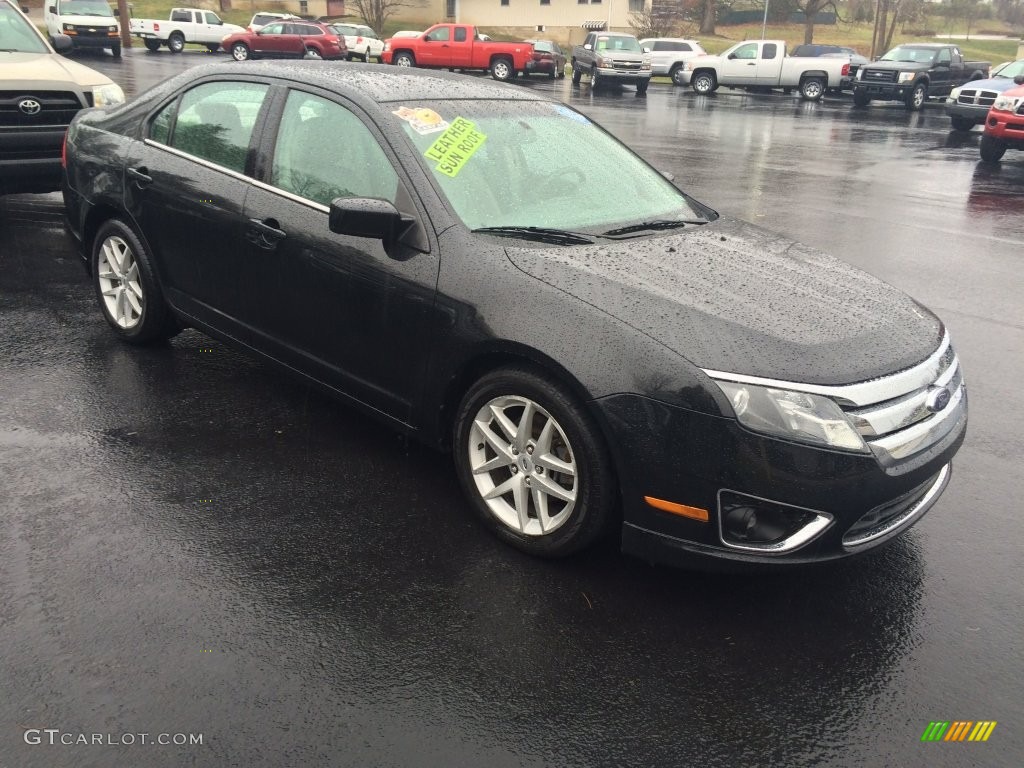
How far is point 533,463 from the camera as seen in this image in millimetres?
3369

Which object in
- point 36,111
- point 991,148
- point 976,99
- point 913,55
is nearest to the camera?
point 36,111

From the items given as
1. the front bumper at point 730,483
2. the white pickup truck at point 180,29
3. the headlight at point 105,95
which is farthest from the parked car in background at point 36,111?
the white pickup truck at point 180,29

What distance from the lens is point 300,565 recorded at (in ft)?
11.1

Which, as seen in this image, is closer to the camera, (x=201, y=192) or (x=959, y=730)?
(x=959, y=730)

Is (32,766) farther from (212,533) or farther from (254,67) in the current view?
(254,67)

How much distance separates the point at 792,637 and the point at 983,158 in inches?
598

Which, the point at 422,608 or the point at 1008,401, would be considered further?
the point at 1008,401

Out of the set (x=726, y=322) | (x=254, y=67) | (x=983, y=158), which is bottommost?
(x=983, y=158)

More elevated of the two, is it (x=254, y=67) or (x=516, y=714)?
(x=254, y=67)

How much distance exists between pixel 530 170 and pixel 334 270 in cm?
100

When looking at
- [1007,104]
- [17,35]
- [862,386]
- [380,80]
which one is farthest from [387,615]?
[1007,104]

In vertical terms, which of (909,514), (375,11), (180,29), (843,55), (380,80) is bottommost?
(909,514)

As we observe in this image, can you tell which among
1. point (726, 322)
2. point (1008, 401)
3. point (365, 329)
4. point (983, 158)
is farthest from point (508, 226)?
point (983, 158)

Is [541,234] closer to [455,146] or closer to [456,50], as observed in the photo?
[455,146]
